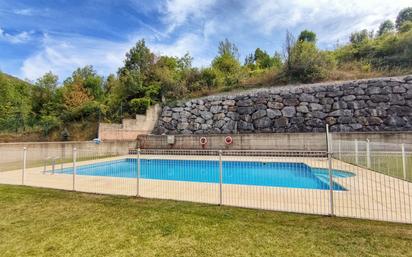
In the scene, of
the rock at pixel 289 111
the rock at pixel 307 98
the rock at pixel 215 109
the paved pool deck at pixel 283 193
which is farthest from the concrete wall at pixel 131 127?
the rock at pixel 307 98

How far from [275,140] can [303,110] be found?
312cm

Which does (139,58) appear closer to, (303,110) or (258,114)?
(258,114)

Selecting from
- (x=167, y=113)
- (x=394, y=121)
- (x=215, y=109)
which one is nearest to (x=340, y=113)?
(x=394, y=121)

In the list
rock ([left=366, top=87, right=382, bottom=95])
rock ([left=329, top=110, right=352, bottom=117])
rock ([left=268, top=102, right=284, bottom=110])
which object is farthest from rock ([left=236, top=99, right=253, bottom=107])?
rock ([left=366, top=87, right=382, bottom=95])

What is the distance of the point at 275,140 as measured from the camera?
12266mm

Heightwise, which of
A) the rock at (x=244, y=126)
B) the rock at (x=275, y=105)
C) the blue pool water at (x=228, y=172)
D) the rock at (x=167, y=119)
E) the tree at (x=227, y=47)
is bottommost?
the blue pool water at (x=228, y=172)

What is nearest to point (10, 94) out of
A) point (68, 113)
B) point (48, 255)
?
point (68, 113)

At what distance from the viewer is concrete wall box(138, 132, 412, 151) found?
10547 mm

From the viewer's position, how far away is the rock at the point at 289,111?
13920 mm

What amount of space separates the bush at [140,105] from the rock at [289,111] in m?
9.24

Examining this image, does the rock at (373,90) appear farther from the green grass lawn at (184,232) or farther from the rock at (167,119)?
the rock at (167,119)

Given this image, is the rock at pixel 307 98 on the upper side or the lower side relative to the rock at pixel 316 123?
upper

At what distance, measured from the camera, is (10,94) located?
19656mm

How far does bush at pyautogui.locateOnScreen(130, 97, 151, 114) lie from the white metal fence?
8311 millimetres
